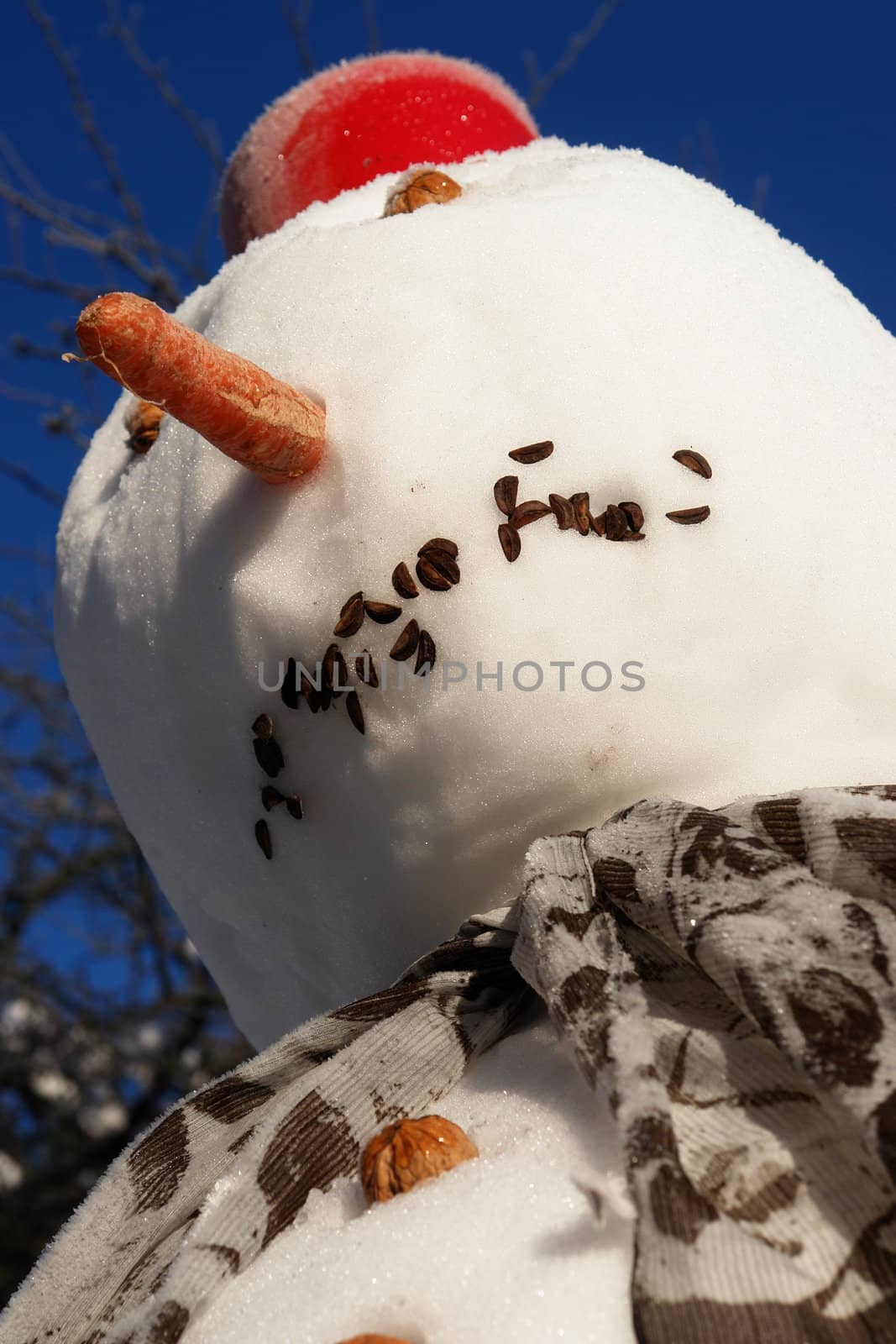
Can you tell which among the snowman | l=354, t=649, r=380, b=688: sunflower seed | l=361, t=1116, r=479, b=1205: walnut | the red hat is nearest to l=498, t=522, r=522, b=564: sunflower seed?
the snowman

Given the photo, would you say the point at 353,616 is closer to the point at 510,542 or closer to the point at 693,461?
the point at 510,542

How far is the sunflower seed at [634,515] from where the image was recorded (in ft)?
2.36

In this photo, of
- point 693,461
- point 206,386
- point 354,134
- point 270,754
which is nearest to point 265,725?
point 270,754

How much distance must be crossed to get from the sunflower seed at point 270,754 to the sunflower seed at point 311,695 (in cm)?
4

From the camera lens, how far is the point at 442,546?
0.72 meters

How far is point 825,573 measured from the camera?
2.42 feet

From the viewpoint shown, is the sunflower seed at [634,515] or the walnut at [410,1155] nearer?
the walnut at [410,1155]

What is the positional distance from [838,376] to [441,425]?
28cm

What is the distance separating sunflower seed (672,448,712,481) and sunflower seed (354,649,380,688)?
0.76ft

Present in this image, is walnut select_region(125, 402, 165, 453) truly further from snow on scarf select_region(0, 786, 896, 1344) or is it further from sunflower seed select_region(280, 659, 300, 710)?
snow on scarf select_region(0, 786, 896, 1344)

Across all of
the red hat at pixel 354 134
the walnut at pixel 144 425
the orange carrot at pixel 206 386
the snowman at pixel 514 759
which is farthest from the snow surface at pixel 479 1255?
the red hat at pixel 354 134

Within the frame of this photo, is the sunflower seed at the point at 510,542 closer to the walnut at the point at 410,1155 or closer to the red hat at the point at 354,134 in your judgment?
the walnut at the point at 410,1155

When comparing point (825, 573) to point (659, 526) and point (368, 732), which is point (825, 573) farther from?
point (368, 732)

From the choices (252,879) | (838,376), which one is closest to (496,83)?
(838,376)
